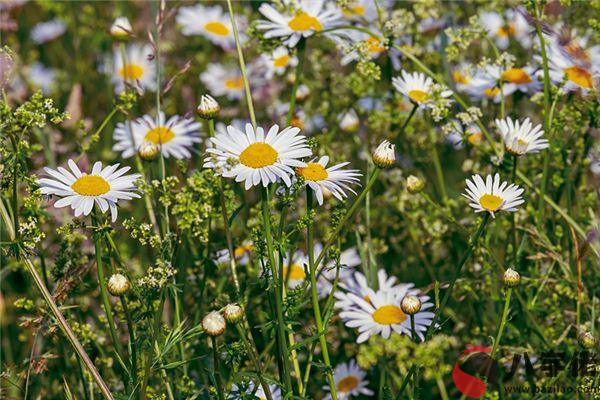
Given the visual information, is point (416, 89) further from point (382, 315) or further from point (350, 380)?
point (350, 380)

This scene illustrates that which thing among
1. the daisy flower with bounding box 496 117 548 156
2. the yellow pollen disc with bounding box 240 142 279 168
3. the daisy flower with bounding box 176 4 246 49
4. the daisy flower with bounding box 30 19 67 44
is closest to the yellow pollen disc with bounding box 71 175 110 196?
the yellow pollen disc with bounding box 240 142 279 168

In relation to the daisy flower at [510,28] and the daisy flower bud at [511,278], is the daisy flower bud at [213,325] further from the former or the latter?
the daisy flower at [510,28]

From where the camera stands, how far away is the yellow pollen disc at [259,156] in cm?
162

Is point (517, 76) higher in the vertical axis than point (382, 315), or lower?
higher

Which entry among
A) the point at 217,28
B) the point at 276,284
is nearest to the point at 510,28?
the point at 217,28

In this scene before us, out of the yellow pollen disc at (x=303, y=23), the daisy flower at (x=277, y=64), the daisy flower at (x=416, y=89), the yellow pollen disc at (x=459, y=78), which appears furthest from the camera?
the daisy flower at (x=277, y=64)

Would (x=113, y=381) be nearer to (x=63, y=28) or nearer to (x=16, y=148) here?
(x=16, y=148)

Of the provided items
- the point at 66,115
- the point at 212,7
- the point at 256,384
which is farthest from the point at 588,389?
the point at 212,7

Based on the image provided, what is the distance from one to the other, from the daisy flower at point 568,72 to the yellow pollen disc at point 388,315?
79 centimetres

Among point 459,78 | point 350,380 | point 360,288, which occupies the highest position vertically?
point 459,78

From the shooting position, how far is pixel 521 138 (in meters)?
2.04

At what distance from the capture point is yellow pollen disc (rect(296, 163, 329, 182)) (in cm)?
164

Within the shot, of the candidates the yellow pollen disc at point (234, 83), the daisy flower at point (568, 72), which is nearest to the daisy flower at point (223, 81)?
the yellow pollen disc at point (234, 83)

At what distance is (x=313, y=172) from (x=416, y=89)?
0.78m
